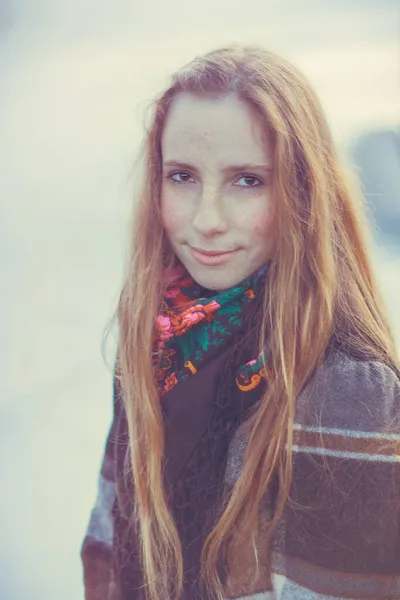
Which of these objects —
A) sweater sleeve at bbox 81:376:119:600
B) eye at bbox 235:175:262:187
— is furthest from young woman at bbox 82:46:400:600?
sweater sleeve at bbox 81:376:119:600

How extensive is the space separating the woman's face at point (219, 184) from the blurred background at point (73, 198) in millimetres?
204

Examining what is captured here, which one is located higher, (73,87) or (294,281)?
(73,87)

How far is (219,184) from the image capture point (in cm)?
92

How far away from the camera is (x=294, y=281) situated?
3.10ft

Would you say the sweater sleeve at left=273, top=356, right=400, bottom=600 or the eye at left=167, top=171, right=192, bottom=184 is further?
the eye at left=167, top=171, right=192, bottom=184

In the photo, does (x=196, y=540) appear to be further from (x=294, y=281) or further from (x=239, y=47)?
(x=239, y=47)

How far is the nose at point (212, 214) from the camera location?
3.02ft

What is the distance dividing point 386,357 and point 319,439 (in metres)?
0.15

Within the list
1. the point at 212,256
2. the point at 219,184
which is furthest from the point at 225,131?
the point at 212,256

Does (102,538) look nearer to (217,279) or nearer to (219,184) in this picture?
(217,279)

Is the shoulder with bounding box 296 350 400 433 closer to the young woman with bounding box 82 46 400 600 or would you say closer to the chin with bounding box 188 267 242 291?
the young woman with bounding box 82 46 400 600

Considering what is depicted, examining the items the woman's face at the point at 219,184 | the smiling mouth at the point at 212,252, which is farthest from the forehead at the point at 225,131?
the smiling mouth at the point at 212,252

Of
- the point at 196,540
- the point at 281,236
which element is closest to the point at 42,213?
the point at 281,236

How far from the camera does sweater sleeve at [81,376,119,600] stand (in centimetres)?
117
